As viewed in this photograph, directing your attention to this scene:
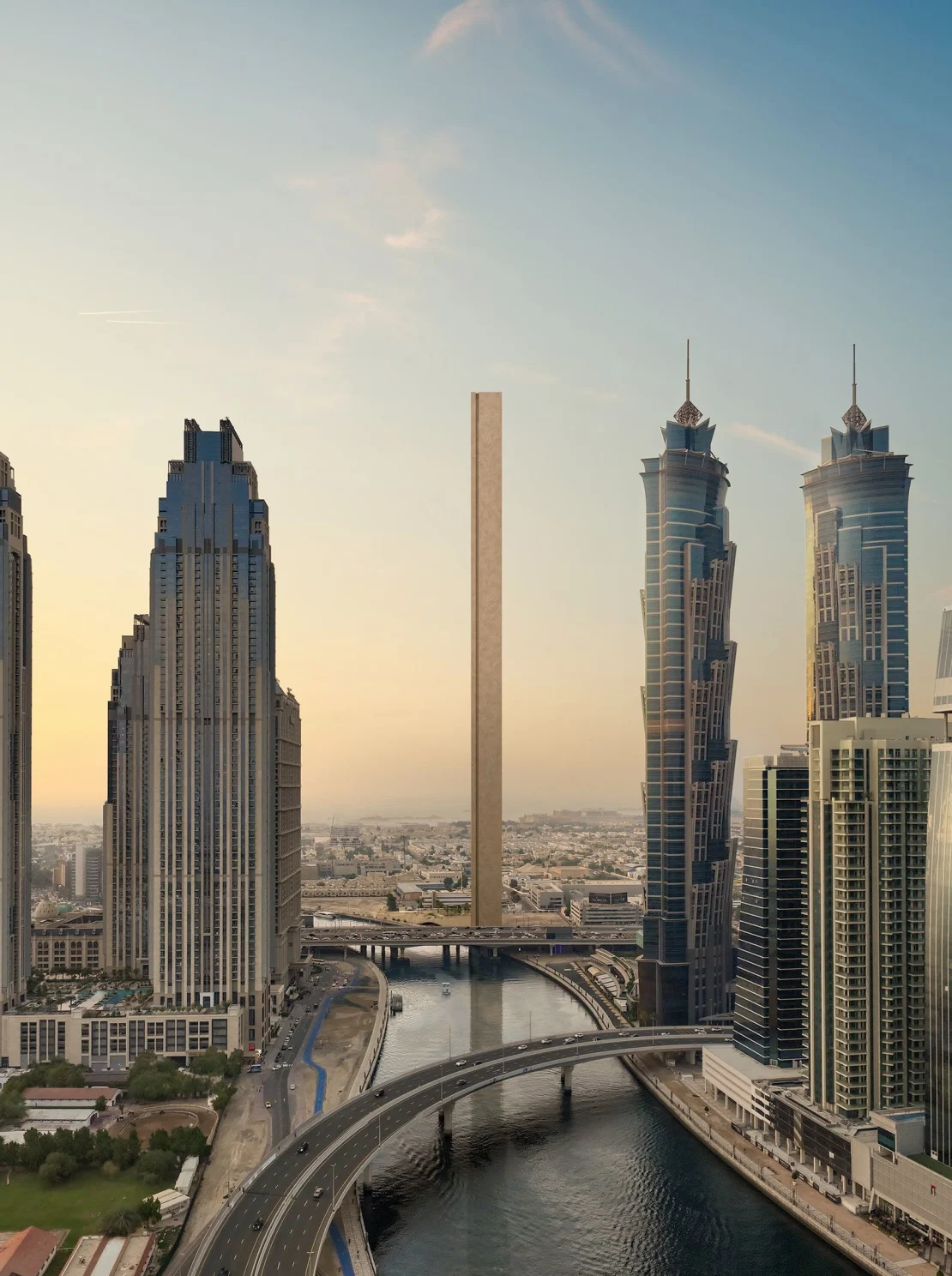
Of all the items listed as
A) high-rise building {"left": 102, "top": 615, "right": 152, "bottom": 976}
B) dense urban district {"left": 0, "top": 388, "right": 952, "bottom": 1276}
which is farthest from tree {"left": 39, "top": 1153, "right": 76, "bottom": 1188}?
high-rise building {"left": 102, "top": 615, "right": 152, "bottom": 976}

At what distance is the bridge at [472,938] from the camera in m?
44.5

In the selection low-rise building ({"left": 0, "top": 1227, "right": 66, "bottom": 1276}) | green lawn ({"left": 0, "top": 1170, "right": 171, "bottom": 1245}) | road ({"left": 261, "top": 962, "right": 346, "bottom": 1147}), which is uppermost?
low-rise building ({"left": 0, "top": 1227, "right": 66, "bottom": 1276})

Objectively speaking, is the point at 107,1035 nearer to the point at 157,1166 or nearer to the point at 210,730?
the point at 210,730

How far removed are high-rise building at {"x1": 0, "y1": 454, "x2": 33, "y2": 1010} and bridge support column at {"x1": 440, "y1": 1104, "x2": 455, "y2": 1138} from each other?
12.2 metres

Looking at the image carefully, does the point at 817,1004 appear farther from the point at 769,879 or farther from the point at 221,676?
the point at 221,676

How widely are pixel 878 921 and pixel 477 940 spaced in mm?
25476

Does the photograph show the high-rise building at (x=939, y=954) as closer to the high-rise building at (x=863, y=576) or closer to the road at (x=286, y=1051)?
the road at (x=286, y=1051)

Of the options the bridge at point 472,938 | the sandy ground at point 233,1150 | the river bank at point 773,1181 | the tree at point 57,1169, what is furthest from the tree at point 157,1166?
the bridge at point 472,938

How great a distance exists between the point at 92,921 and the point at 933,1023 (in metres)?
31.4

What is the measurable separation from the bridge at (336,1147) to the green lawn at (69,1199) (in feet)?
6.78

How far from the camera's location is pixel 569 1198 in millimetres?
19859

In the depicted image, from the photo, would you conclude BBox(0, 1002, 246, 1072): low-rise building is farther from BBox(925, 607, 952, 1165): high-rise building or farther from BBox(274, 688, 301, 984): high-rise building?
BBox(925, 607, 952, 1165): high-rise building

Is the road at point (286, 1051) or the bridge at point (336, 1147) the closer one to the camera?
the bridge at point (336, 1147)

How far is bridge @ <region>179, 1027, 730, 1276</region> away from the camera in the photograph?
644 inches
